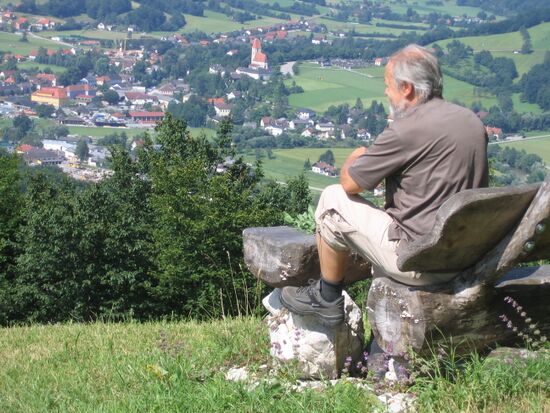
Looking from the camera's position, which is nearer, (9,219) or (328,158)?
(9,219)

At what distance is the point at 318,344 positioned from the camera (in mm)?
4797

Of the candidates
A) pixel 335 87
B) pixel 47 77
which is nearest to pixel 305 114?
pixel 335 87

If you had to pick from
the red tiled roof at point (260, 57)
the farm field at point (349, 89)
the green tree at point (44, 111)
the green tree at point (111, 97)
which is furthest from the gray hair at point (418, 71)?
the red tiled roof at point (260, 57)

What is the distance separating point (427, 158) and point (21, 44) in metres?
147

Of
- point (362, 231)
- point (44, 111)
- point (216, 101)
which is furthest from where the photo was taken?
point (44, 111)

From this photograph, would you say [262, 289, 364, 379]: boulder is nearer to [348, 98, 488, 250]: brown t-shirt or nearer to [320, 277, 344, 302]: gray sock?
[320, 277, 344, 302]: gray sock

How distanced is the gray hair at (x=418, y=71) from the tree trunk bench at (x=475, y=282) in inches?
27.5

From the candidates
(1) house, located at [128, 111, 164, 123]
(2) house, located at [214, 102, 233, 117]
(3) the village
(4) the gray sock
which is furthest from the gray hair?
(1) house, located at [128, 111, 164, 123]

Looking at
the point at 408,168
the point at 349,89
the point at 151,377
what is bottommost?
the point at 349,89

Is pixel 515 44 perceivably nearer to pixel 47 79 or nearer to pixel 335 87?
pixel 335 87

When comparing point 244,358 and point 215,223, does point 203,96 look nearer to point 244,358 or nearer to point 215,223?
point 215,223

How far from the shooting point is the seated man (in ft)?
13.7

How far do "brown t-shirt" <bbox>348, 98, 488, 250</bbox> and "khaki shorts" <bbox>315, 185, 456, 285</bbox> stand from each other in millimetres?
79

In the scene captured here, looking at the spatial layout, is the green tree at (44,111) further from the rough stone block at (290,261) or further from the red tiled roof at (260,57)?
the rough stone block at (290,261)
